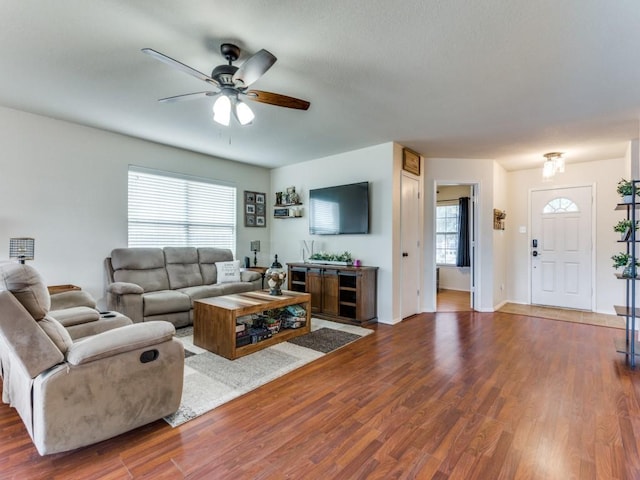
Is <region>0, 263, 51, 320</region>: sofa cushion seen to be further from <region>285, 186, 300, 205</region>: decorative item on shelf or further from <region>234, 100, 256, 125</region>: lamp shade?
<region>285, 186, 300, 205</region>: decorative item on shelf

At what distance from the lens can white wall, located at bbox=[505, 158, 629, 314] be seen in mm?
4953

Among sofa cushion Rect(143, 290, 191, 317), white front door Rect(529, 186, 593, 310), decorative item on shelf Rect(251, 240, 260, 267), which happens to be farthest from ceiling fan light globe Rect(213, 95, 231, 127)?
white front door Rect(529, 186, 593, 310)

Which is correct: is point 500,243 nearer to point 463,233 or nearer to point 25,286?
point 463,233

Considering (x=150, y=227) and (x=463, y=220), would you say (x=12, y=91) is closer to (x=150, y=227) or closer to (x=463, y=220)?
(x=150, y=227)

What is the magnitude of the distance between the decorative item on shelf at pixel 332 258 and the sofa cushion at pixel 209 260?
1.47m

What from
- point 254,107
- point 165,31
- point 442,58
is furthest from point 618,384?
point 165,31

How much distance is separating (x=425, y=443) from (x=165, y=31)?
119 inches

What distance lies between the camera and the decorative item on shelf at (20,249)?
3.11 metres

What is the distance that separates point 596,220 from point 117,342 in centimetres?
653

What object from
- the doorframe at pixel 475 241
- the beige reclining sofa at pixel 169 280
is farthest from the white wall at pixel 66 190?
the doorframe at pixel 475 241

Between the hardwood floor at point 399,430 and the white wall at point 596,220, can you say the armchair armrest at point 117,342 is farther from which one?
the white wall at point 596,220

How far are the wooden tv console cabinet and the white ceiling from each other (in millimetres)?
1883

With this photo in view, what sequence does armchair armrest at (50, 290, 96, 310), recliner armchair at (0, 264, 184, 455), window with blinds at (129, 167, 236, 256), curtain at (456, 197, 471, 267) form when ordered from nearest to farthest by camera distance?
recliner armchair at (0, 264, 184, 455) < armchair armrest at (50, 290, 96, 310) < window with blinds at (129, 167, 236, 256) < curtain at (456, 197, 471, 267)

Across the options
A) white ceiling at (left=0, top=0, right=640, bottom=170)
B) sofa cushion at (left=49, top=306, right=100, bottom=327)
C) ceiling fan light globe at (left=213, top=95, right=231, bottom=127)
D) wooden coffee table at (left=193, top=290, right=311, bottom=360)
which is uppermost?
white ceiling at (left=0, top=0, right=640, bottom=170)
